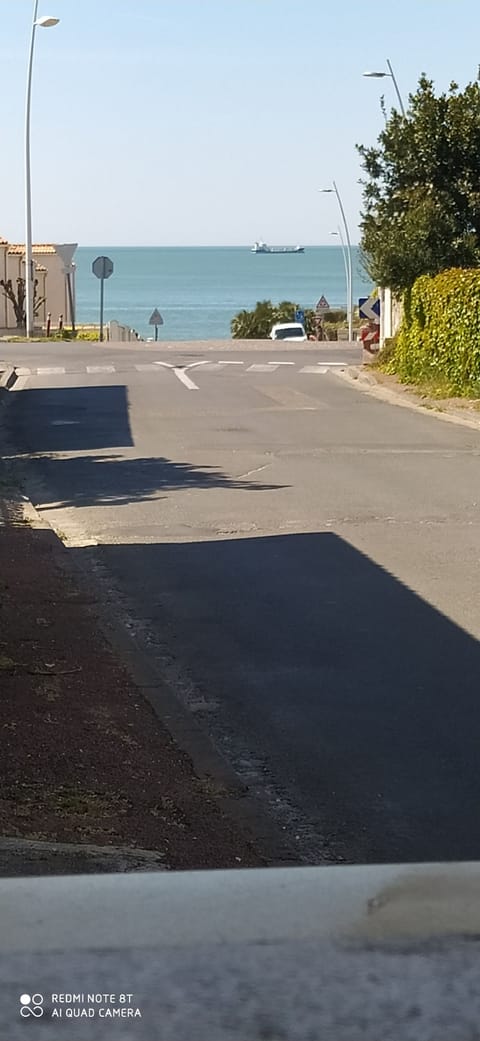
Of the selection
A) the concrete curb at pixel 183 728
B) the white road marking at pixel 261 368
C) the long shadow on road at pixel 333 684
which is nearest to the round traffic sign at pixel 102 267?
the white road marking at pixel 261 368

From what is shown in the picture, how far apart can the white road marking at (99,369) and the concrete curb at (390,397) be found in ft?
17.1

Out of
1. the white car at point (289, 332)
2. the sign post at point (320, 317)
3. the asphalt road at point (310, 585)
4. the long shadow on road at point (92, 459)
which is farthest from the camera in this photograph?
the sign post at point (320, 317)

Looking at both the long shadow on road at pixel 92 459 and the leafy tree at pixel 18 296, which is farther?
the leafy tree at pixel 18 296

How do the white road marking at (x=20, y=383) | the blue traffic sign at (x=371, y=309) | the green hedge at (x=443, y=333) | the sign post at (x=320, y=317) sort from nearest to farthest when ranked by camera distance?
the green hedge at (x=443, y=333) → the white road marking at (x=20, y=383) → the blue traffic sign at (x=371, y=309) → the sign post at (x=320, y=317)

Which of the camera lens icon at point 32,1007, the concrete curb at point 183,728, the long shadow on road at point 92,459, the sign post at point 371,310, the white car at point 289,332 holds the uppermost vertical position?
the sign post at point 371,310

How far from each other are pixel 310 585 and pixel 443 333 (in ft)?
56.5

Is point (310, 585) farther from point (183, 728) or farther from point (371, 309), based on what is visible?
point (371, 309)

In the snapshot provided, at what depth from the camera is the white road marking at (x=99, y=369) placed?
3262 centimetres

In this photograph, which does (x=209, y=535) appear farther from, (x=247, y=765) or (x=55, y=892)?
(x=55, y=892)

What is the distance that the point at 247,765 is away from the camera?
20.3 feet

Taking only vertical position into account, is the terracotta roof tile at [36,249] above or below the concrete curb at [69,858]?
above

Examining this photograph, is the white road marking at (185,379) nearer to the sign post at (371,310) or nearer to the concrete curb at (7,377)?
the concrete curb at (7,377)

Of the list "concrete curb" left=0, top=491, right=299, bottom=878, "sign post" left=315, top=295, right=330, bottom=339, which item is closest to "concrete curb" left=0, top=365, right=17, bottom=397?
"concrete curb" left=0, top=491, right=299, bottom=878

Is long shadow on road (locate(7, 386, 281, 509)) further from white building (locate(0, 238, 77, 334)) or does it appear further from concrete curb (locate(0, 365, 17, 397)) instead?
white building (locate(0, 238, 77, 334))
